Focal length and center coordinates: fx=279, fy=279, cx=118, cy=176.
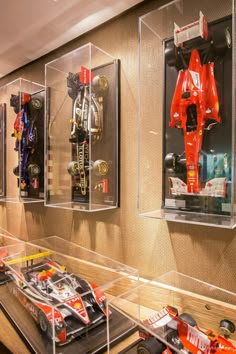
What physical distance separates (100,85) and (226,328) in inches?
50.6

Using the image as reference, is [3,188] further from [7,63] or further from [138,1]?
[138,1]

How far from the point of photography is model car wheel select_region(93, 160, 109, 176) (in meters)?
1.49

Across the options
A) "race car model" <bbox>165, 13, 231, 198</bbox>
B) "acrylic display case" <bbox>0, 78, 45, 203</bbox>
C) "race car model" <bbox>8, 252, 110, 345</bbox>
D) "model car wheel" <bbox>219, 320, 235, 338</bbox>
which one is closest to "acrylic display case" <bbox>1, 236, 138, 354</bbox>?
"race car model" <bbox>8, 252, 110, 345</bbox>

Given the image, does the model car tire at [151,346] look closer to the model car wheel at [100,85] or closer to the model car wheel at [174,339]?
the model car wheel at [174,339]

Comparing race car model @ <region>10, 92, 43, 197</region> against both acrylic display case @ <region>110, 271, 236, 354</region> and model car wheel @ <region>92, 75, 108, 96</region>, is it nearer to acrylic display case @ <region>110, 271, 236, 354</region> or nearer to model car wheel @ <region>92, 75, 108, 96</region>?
model car wheel @ <region>92, 75, 108, 96</region>

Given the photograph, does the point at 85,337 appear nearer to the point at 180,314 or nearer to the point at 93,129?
the point at 180,314

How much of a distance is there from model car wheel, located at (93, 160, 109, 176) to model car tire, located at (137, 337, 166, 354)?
0.83 meters

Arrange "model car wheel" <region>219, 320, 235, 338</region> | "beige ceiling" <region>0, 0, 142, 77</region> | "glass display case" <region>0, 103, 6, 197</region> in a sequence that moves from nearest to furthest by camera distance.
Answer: "model car wheel" <region>219, 320, 235, 338</region> → "beige ceiling" <region>0, 0, 142, 77</region> → "glass display case" <region>0, 103, 6, 197</region>

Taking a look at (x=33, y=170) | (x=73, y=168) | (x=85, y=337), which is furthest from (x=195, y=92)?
(x=33, y=170)

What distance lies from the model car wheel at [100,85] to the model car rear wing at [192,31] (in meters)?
0.50

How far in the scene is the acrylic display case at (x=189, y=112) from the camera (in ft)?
3.49

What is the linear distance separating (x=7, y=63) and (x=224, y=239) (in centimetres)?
199

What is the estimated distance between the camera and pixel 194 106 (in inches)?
43.0

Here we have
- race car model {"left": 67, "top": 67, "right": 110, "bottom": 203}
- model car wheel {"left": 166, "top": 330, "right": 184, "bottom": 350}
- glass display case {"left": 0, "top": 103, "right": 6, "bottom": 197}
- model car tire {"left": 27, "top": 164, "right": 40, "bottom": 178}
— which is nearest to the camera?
model car wheel {"left": 166, "top": 330, "right": 184, "bottom": 350}
